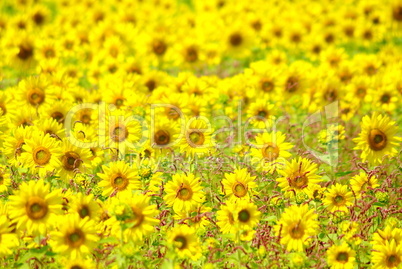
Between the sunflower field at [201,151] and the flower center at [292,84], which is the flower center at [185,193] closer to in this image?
the sunflower field at [201,151]

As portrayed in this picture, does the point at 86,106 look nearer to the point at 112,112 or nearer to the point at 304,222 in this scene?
the point at 112,112

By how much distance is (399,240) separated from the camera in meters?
4.96

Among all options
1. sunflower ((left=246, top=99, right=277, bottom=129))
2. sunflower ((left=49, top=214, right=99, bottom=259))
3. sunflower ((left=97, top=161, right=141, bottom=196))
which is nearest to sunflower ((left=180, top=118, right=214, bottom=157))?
sunflower ((left=97, top=161, right=141, bottom=196))

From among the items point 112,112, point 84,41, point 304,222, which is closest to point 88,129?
point 112,112

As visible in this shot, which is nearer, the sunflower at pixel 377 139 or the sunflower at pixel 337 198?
the sunflower at pixel 337 198

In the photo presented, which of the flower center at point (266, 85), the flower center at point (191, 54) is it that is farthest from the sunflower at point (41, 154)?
the flower center at point (191, 54)

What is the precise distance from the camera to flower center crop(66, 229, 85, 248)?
15.0 feet

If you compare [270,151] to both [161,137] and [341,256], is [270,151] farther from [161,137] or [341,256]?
[341,256]

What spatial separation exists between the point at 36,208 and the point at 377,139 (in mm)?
3878

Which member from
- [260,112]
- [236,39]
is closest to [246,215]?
[260,112]

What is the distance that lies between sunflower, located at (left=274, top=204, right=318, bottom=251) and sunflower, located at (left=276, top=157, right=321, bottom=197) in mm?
699

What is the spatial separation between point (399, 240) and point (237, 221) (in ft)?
4.98

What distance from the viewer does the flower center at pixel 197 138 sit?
6.39m

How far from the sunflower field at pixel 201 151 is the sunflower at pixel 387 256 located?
0.01m
